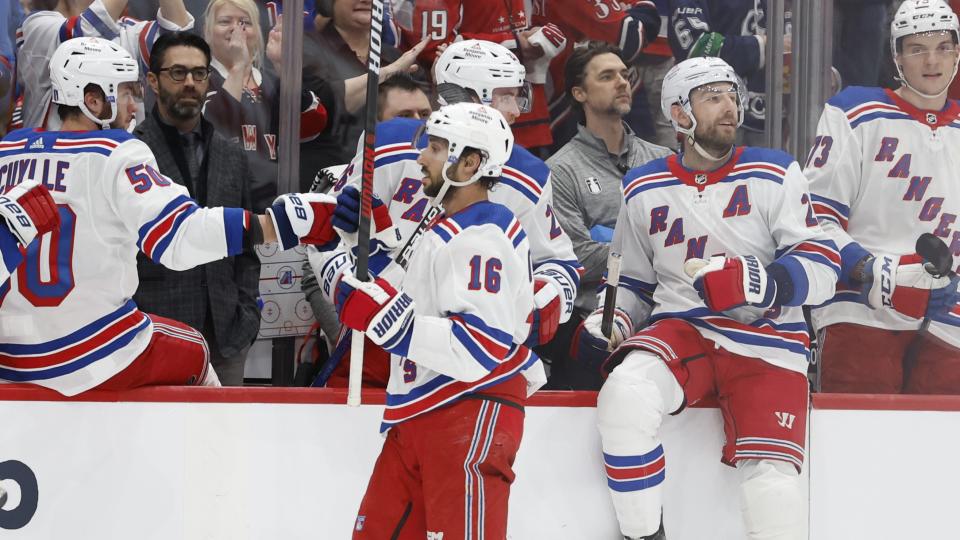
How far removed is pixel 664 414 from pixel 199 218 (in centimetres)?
121

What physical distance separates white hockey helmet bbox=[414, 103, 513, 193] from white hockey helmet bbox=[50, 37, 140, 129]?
0.88 meters

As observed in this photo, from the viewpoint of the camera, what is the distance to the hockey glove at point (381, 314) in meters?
2.30

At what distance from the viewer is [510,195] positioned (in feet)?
10.1

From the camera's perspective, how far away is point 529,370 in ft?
8.31

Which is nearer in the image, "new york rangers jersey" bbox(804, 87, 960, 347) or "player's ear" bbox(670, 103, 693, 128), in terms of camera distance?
"player's ear" bbox(670, 103, 693, 128)

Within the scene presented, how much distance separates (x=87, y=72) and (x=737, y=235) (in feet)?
5.36

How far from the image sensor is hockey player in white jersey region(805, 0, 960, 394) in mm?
3316

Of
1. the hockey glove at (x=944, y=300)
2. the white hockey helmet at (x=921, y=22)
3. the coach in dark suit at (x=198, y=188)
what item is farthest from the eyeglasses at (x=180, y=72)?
the hockey glove at (x=944, y=300)

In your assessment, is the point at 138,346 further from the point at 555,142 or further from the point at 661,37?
the point at 661,37

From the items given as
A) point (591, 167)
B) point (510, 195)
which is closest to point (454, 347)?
point (510, 195)

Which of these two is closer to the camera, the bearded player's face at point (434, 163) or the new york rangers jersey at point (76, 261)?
the bearded player's face at point (434, 163)

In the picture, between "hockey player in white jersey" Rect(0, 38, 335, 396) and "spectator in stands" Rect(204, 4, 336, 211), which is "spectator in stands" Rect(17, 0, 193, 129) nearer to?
"spectator in stands" Rect(204, 4, 336, 211)

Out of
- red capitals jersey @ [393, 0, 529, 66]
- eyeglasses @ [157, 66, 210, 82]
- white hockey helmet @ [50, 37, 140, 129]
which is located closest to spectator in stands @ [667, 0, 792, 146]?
red capitals jersey @ [393, 0, 529, 66]

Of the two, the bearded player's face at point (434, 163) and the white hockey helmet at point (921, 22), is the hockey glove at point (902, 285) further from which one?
the bearded player's face at point (434, 163)
